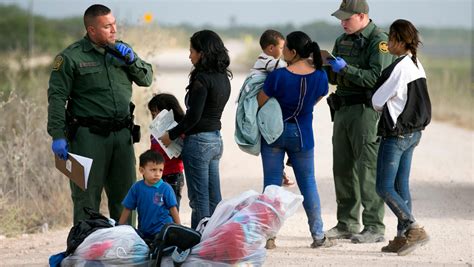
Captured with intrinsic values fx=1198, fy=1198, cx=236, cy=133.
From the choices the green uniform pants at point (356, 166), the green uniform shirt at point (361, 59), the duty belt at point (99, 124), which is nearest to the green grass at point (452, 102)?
the green uniform pants at point (356, 166)

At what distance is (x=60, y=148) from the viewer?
827cm

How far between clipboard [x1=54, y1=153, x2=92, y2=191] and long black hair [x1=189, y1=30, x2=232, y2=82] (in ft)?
3.28

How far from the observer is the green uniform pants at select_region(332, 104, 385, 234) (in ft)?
31.2

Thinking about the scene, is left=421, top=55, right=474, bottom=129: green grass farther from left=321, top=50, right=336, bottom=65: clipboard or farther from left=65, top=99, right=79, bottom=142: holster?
left=65, top=99, right=79, bottom=142: holster

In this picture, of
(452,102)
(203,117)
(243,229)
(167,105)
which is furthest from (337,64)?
(452,102)

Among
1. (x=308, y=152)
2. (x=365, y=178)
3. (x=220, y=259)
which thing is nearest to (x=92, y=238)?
(x=220, y=259)

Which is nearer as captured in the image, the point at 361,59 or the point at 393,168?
the point at 393,168

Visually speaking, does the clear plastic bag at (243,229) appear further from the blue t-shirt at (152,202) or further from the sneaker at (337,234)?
the sneaker at (337,234)

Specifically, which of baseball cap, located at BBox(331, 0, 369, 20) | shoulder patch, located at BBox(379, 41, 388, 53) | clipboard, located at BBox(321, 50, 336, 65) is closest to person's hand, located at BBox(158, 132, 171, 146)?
clipboard, located at BBox(321, 50, 336, 65)

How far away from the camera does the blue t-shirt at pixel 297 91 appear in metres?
8.78

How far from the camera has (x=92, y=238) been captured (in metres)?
7.68

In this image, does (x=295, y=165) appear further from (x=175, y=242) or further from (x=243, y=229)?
(x=175, y=242)

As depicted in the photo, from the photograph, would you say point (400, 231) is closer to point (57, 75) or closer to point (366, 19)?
point (366, 19)

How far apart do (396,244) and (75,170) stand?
2.46 metres
